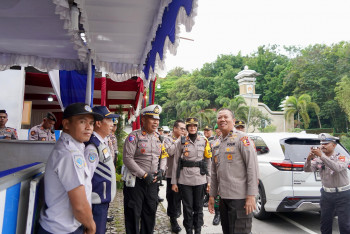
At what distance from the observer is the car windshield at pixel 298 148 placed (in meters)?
4.79

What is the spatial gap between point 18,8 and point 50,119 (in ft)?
11.0

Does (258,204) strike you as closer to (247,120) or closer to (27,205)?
(27,205)

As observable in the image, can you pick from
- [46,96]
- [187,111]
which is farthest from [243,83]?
[46,96]

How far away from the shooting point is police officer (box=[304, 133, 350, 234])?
362cm

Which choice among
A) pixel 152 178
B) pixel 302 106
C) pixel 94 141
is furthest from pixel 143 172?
pixel 302 106

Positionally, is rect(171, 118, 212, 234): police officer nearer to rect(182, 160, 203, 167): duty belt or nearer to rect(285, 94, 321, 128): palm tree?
rect(182, 160, 203, 167): duty belt

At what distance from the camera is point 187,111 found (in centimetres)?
4316

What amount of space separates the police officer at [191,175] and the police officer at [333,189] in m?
1.80

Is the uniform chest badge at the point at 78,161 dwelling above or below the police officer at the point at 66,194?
above

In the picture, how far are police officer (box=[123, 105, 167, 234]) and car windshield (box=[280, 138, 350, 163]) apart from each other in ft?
8.23

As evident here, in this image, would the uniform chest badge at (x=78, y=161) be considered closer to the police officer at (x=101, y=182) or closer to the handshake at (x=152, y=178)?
the police officer at (x=101, y=182)

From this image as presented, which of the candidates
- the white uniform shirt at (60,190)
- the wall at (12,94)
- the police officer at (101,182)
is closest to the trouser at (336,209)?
the police officer at (101,182)

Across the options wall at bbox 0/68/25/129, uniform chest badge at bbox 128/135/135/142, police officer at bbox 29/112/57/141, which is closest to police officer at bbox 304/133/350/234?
uniform chest badge at bbox 128/135/135/142

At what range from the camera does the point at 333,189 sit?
374 cm
